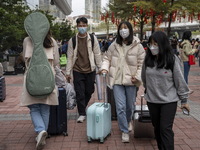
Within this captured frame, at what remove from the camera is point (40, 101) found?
4320mm

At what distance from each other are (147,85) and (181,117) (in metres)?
2.73

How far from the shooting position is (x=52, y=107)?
4.89 metres

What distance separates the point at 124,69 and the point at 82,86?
1.38m

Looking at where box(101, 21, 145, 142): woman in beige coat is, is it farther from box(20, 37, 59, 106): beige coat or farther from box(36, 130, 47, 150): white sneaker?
box(36, 130, 47, 150): white sneaker

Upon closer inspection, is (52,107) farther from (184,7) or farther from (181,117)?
(184,7)

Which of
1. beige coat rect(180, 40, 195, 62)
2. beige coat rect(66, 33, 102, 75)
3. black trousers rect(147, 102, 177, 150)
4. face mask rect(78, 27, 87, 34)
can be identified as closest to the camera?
black trousers rect(147, 102, 177, 150)

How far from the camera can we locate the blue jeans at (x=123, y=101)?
15.0 feet

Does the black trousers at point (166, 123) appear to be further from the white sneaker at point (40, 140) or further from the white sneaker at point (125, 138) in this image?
the white sneaker at point (40, 140)

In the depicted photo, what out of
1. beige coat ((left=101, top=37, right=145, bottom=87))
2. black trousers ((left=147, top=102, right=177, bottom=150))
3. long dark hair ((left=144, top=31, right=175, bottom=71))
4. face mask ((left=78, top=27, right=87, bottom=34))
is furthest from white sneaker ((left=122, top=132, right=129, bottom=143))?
face mask ((left=78, top=27, right=87, bottom=34))

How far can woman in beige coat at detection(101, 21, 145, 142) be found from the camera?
458 centimetres

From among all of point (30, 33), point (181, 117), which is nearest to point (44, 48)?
point (30, 33)

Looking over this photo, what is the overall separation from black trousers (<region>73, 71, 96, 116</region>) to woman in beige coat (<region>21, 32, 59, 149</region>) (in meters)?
1.23

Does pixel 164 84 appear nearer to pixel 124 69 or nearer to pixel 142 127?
pixel 124 69

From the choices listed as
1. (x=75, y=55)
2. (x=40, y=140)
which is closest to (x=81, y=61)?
(x=75, y=55)
